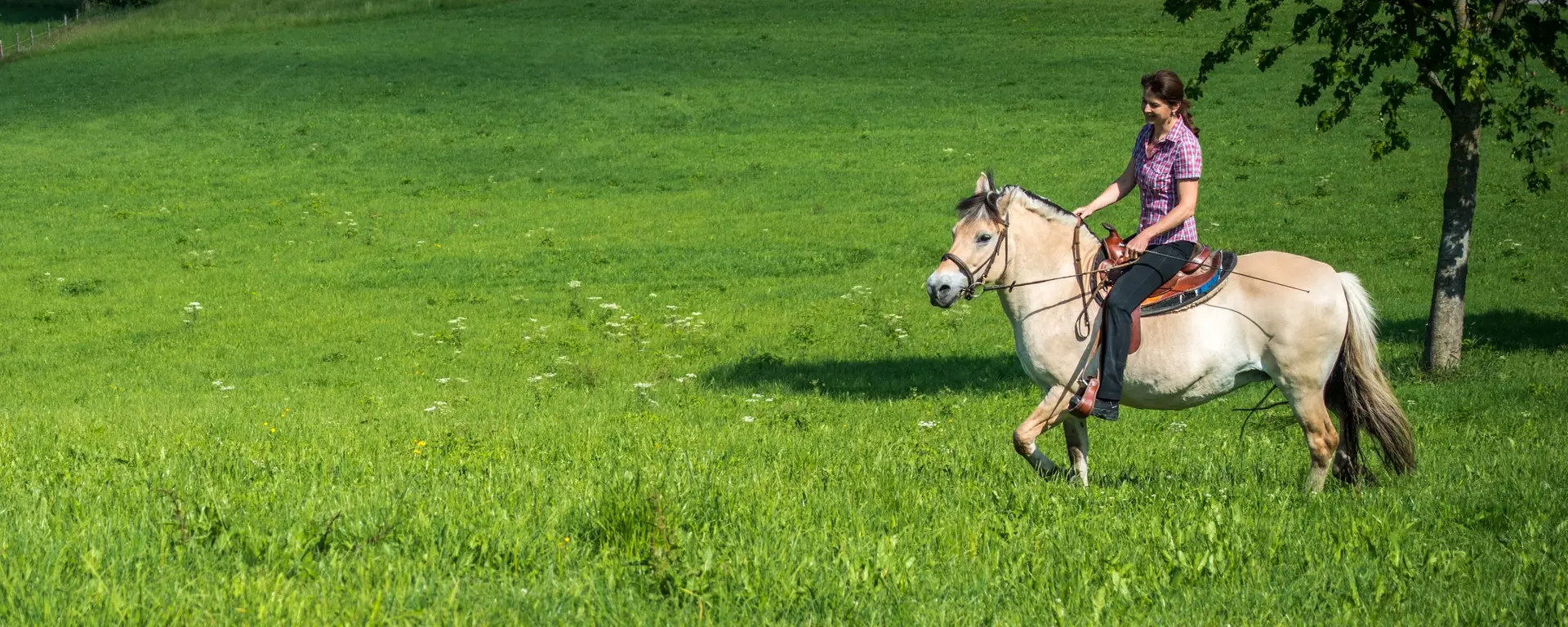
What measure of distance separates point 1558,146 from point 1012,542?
116 ft

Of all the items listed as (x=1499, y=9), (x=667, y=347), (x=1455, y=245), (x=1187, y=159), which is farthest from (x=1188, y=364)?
(x=667, y=347)

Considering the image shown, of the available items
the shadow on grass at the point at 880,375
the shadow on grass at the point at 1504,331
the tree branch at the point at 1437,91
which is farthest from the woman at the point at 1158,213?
the shadow on grass at the point at 1504,331

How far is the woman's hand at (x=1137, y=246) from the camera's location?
28.3 feet

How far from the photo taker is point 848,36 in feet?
186

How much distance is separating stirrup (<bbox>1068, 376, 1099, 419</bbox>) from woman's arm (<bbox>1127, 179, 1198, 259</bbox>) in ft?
3.15

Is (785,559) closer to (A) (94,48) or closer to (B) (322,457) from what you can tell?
(B) (322,457)

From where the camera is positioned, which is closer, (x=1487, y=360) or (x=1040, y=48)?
(x=1487, y=360)

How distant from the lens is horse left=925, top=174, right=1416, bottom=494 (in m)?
Result: 8.67

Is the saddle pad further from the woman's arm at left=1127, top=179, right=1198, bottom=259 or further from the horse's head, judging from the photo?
the horse's head

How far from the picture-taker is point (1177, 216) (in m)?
8.57

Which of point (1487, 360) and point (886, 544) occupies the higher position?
point (886, 544)

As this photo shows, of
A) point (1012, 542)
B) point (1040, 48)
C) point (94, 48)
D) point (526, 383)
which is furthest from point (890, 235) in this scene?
point (94, 48)

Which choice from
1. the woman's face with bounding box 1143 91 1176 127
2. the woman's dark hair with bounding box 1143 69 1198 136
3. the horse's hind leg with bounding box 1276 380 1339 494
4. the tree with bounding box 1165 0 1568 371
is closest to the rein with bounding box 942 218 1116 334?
the woman's face with bounding box 1143 91 1176 127

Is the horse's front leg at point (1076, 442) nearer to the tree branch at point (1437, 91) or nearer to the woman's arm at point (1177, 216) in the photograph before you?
A: the woman's arm at point (1177, 216)
